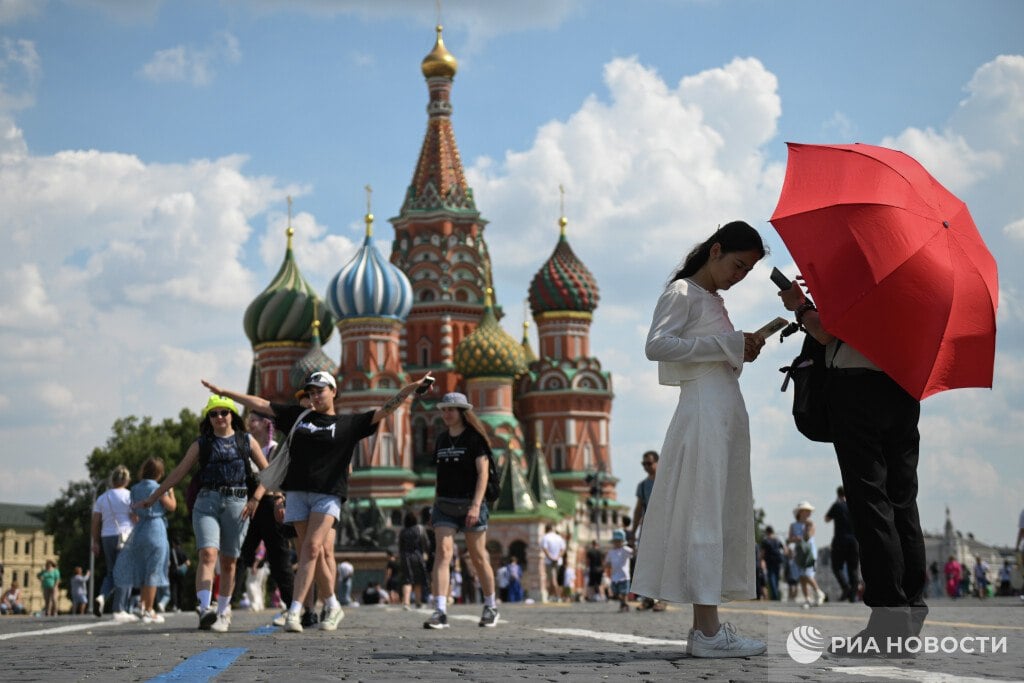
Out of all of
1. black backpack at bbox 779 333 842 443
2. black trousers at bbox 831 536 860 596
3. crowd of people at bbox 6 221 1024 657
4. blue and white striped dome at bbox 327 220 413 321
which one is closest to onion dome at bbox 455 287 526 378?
blue and white striped dome at bbox 327 220 413 321

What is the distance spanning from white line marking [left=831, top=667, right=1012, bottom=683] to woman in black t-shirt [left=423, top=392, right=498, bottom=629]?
566 centimetres

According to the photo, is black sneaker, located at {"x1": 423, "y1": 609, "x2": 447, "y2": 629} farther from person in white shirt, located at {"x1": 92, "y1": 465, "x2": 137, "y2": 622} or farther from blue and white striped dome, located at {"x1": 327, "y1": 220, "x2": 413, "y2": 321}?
Result: blue and white striped dome, located at {"x1": 327, "y1": 220, "x2": 413, "y2": 321}

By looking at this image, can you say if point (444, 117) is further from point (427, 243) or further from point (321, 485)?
point (321, 485)

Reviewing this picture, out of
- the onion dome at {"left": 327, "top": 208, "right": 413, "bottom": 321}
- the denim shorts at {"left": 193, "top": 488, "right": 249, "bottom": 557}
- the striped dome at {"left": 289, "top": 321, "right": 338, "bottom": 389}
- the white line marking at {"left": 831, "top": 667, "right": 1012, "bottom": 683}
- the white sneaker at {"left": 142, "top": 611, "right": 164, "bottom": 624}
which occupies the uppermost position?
the onion dome at {"left": 327, "top": 208, "right": 413, "bottom": 321}

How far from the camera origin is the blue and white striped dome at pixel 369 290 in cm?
6481

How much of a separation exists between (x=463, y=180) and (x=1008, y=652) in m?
66.3

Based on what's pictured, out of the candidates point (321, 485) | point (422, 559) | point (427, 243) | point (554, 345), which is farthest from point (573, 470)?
point (321, 485)

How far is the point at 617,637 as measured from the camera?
8.88 metres

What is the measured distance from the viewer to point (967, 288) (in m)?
6.76

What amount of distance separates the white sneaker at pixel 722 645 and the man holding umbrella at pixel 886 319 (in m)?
0.50

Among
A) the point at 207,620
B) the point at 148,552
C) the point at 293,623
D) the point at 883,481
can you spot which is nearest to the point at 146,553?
the point at 148,552

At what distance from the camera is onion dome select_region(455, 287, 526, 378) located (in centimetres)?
6469

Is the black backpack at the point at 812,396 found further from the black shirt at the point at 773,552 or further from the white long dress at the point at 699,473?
the black shirt at the point at 773,552

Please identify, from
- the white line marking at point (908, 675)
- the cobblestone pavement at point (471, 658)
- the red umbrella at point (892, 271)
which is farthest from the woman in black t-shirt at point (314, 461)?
the white line marking at point (908, 675)
